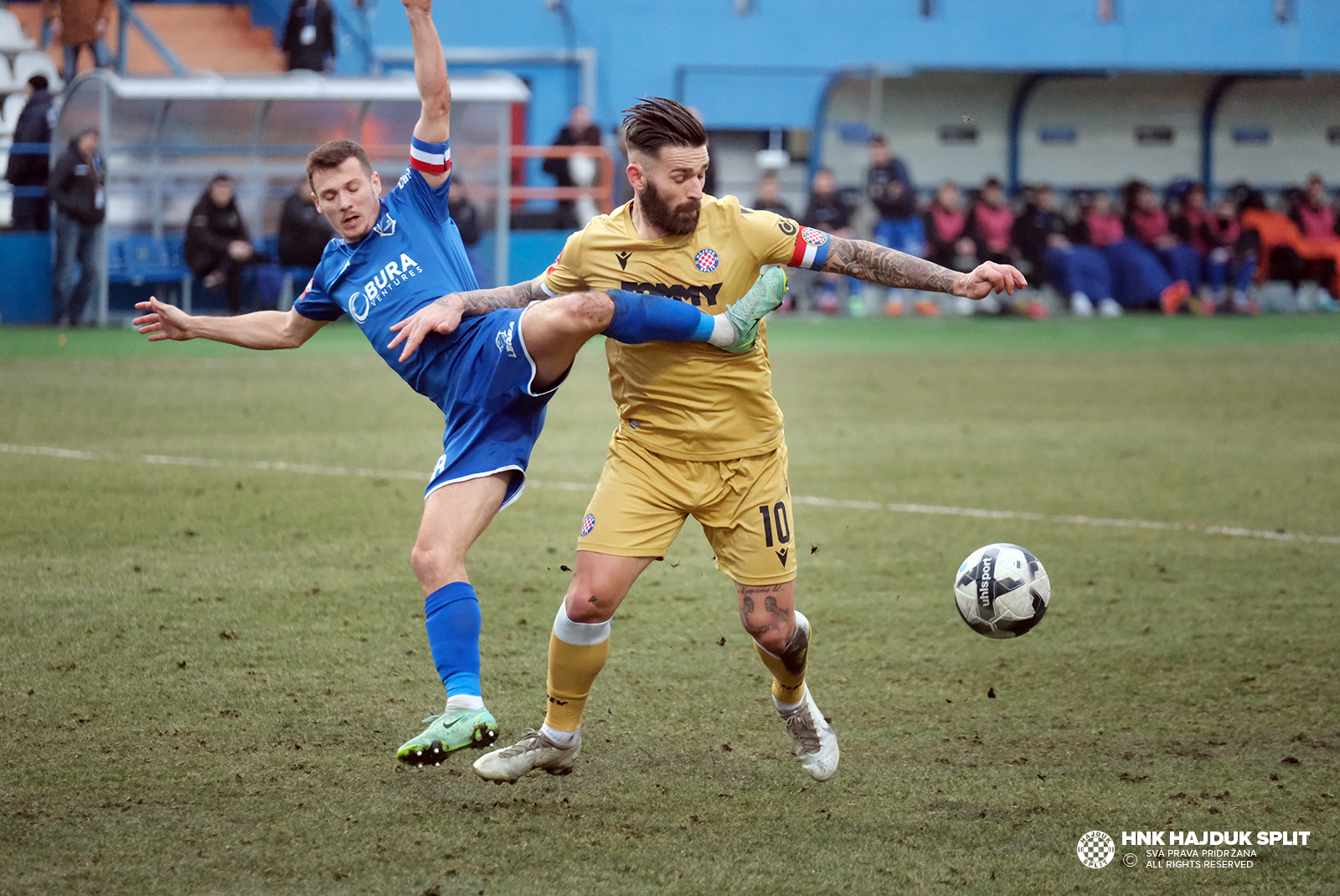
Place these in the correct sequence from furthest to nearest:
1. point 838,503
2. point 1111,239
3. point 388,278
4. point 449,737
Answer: point 1111,239, point 838,503, point 388,278, point 449,737

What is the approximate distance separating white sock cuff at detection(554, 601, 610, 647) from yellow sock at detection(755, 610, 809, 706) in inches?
18.5

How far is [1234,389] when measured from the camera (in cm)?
1384

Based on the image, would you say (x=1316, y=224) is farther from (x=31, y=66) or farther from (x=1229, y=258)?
(x=31, y=66)

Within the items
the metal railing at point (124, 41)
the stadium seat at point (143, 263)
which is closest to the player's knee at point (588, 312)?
the stadium seat at point (143, 263)

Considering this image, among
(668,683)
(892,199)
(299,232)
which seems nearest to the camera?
(668,683)

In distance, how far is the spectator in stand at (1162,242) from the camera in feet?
80.2

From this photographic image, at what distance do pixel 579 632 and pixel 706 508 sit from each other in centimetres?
51

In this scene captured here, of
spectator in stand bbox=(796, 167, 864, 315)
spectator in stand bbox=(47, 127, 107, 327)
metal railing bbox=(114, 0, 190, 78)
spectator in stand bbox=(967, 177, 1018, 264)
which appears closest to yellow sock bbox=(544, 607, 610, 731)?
spectator in stand bbox=(47, 127, 107, 327)

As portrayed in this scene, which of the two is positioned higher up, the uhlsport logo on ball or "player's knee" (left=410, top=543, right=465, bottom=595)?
"player's knee" (left=410, top=543, right=465, bottom=595)

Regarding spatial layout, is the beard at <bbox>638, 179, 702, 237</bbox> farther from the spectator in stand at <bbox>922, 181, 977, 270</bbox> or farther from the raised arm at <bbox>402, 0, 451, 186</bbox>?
the spectator in stand at <bbox>922, 181, 977, 270</bbox>

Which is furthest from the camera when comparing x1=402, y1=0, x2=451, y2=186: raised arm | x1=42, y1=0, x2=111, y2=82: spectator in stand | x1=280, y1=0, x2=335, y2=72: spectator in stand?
x1=280, y1=0, x2=335, y2=72: spectator in stand

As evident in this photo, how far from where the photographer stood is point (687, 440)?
4367 mm

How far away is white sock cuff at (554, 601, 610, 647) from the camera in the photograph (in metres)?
4.34

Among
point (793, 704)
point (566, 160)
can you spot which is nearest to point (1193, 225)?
point (566, 160)
